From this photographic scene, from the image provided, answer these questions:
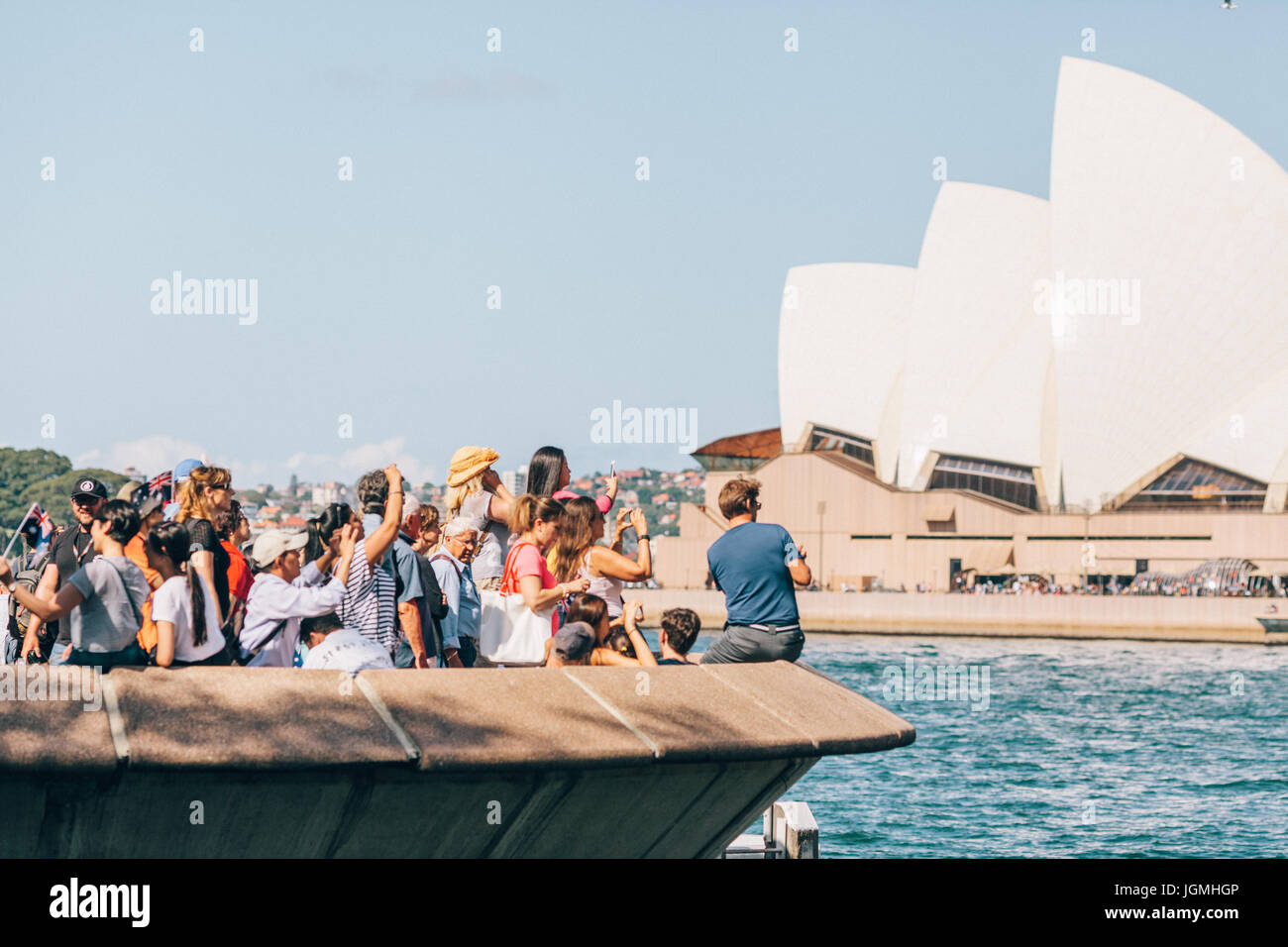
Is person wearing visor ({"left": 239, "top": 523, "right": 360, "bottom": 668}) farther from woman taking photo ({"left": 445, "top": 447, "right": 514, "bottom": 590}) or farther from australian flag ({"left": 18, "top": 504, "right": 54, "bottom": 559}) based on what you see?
australian flag ({"left": 18, "top": 504, "right": 54, "bottom": 559})

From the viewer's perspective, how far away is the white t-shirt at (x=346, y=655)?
14.7 ft

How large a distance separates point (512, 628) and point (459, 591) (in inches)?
8.8

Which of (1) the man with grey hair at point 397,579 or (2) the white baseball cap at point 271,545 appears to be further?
(1) the man with grey hair at point 397,579

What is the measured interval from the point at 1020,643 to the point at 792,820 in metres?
36.6

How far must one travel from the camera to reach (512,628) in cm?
541

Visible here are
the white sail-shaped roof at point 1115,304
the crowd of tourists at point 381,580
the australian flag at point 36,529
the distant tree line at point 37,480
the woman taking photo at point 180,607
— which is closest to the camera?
the woman taking photo at point 180,607

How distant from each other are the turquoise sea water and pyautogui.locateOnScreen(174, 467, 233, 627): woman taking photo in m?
8.19

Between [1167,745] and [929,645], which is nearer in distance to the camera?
[1167,745]

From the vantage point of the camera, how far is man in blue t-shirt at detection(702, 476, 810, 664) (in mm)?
5188

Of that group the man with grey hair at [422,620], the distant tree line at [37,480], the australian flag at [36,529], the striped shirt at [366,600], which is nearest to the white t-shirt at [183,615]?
the striped shirt at [366,600]

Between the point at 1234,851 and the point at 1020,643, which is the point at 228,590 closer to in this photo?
the point at 1234,851

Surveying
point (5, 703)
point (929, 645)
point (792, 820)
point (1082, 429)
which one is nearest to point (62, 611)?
point (5, 703)

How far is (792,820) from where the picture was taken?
23.5ft

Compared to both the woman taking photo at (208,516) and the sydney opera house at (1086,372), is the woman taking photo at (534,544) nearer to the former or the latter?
the woman taking photo at (208,516)
